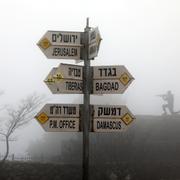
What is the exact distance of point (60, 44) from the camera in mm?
8125

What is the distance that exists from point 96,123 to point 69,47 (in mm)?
1412

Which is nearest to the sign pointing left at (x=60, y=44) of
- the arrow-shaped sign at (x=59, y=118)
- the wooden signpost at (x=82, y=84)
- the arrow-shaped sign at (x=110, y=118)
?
the wooden signpost at (x=82, y=84)

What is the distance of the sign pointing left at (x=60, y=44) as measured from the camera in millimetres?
8117

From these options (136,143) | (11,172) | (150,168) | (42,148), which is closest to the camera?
(11,172)

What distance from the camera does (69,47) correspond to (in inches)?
321

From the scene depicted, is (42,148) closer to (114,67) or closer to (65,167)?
(65,167)

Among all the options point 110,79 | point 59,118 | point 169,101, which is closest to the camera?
point 59,118

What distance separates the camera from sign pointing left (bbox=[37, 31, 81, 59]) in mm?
8117

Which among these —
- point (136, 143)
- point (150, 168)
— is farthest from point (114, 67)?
point (136, 143)

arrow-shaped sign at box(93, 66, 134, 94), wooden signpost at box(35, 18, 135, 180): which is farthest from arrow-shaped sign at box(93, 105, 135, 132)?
arrow-shaped sign at box(93, 66, 134, 94)

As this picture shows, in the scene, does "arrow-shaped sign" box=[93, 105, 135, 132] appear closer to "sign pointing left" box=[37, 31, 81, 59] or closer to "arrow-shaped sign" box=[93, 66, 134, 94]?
"arrow-shaped sign" box=[93, 66, 134, 94]

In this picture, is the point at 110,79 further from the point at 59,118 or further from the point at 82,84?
the point at 59,118

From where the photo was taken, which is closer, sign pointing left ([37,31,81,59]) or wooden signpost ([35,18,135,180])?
wooden signpost ([35,18,135,180])

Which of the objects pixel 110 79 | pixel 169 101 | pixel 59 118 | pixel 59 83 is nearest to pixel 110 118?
pixel 110 79
